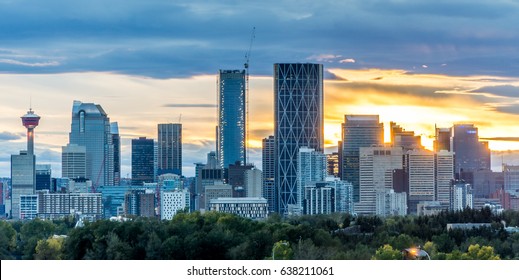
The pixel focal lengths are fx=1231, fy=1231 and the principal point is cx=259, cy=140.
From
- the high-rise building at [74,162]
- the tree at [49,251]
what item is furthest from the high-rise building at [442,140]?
the tree at [49,251]

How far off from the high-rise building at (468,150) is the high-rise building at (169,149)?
16.8m

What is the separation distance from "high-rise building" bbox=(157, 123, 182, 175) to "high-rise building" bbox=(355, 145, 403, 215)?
1113 centimetres

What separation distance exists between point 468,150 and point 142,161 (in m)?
22.9

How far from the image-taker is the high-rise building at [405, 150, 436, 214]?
70919 mm

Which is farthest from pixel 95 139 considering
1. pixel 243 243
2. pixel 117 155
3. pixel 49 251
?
pixel 243 243

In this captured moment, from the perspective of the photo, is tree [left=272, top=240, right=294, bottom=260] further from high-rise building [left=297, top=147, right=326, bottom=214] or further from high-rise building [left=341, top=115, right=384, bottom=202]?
high-rise building [left=341, top=115, right=384, bottom=202]

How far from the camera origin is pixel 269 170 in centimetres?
7419

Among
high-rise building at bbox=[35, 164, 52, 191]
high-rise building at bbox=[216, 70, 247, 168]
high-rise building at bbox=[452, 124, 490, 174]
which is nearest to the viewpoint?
high-rise building at bbox=[452, 124, 490, 174]

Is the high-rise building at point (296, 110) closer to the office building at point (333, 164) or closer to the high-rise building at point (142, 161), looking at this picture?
the office building at point (333, 164)

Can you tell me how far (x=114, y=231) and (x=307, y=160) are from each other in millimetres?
58061

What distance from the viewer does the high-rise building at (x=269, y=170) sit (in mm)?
70500

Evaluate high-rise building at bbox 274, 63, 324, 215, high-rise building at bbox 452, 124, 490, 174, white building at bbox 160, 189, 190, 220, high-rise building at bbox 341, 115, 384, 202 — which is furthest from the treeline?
high-rise building at bbox 274, 63, 324, 215

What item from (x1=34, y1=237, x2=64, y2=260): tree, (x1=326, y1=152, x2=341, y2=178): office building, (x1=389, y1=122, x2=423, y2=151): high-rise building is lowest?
(x1=34, y1=237, x2=64, y2=260): tree
